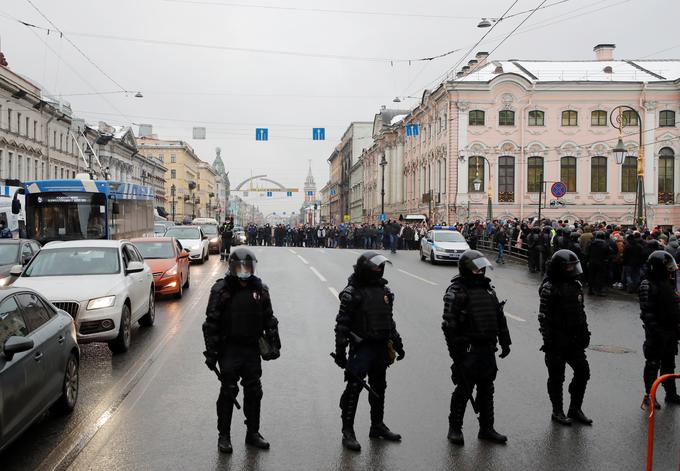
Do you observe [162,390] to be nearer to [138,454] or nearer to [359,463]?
[138,454]

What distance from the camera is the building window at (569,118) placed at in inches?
2063

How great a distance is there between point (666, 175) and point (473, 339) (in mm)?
52043

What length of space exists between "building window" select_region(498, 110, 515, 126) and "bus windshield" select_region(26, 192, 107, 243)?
121 ft

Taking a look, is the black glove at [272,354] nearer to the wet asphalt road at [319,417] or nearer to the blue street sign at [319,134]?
the wet asphalt road at [319,417]

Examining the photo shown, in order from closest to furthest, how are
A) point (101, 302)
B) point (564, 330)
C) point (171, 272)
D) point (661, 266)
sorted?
point (564, 330) < point (661, 266) < point (101, 302) < point (171, 272)

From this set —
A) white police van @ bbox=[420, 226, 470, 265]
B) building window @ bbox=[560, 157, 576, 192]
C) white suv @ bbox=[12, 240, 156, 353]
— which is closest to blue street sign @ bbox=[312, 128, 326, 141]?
white police van @ bbox=[420, 226, 470, 265]

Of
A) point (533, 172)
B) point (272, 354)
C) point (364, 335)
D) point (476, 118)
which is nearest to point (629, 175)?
point (533, 172)

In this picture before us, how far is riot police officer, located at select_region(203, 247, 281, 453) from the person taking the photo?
566 cm

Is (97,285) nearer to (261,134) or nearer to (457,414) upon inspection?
(457,414)

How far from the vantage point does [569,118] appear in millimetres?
52469

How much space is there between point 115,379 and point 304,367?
234cm

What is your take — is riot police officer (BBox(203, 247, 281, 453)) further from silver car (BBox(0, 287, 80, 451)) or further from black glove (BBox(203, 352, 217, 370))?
silver car (BBox(0, 287, 80, 451))

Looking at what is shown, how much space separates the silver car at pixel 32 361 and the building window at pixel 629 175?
5141 centimetres

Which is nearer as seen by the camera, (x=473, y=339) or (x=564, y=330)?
(x=473, y=339)
